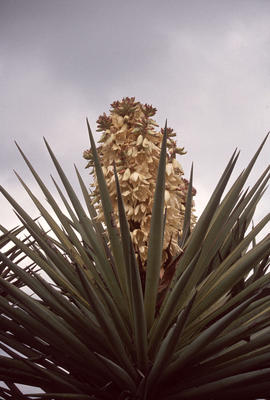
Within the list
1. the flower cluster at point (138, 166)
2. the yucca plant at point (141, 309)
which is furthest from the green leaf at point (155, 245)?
the flower cluster at point (138, 166)

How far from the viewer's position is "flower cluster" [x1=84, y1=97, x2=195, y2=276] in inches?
100

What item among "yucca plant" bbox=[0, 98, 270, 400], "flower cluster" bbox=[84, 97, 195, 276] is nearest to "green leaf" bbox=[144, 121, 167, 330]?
"yucca plant" bbox=[0, 98, 270, 400]

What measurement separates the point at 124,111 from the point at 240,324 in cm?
142

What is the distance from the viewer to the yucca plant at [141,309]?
191 cm

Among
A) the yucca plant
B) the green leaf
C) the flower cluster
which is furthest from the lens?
the flower cluster

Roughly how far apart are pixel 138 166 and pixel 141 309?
95cm

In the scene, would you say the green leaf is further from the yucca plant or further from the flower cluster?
the flower cluster

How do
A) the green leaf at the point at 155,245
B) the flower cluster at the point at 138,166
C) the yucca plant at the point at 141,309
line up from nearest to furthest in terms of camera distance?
1. the yucca plant at the point at 141,309
2. the green leaf at the point at 155,245
3. the flower cluster at the point at 138,166

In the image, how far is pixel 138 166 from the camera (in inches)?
103

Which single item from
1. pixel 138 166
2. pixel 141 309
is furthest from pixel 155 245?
pixel 138 166

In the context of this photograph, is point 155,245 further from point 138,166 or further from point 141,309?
point 138,166

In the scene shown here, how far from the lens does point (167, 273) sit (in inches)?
92.6

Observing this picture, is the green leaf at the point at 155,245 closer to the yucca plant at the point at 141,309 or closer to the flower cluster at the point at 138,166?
the yucca plant at the point at 141,309

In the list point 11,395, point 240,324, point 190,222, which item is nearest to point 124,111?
point 190,222
